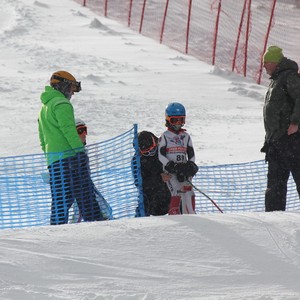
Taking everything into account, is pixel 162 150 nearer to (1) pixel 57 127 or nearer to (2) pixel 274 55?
(1) pixel 57 127

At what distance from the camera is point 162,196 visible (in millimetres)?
8250

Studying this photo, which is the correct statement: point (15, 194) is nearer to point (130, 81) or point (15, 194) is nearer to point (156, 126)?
point (156, 126)

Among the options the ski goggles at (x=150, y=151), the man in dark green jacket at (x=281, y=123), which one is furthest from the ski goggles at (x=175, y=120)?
the man in dark green jacket at (x=281, y=123)

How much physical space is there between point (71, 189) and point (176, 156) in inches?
36.7

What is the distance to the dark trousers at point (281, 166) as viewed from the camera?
7.70m

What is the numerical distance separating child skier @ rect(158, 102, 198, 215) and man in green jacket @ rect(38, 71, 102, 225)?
2.17 ft

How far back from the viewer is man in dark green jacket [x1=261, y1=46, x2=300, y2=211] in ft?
25.2

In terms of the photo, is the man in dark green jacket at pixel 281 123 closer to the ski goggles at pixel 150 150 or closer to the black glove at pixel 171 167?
the black glove at pixel 171 167

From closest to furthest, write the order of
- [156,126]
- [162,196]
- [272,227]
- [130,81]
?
[272,227]
[162,196]
[156,126]
[130,81]

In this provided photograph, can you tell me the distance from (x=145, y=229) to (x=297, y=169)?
83.2 inches

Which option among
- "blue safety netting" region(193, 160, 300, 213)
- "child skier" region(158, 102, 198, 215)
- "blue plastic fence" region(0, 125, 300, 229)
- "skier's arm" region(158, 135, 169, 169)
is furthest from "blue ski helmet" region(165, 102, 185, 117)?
"blue safety netting" region(193, 160, 300, 213)

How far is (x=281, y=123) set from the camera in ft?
25.3

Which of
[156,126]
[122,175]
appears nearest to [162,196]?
[122,175]

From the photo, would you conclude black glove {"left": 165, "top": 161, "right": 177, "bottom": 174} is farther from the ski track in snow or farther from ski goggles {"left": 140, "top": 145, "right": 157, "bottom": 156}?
the ski track in snow
